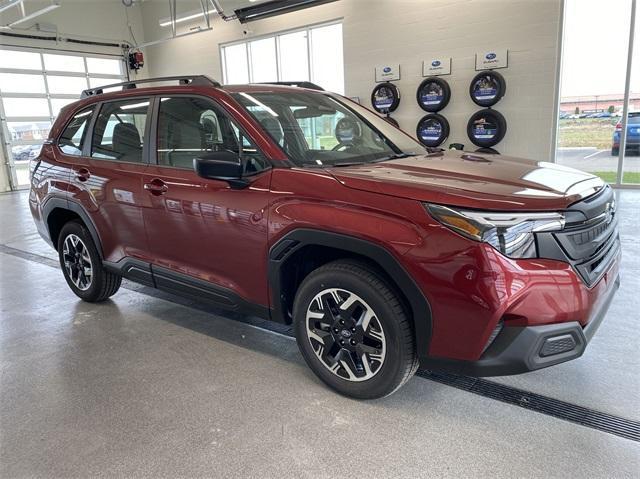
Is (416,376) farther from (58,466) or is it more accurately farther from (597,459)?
(58,466)

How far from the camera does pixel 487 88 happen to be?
825 cm

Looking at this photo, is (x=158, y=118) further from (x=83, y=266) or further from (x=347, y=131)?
(x=83, y=266)

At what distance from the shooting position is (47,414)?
2.18 m

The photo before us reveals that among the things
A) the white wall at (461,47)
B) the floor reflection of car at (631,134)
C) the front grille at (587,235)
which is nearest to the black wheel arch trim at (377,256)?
the front grille at (587,235)

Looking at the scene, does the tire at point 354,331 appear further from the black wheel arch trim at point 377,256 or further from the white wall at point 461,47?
the white wall at point 461,47

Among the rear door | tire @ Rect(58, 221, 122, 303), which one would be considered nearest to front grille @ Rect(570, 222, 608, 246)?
the rear door

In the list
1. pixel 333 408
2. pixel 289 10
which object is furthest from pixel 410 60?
pixel 333 408

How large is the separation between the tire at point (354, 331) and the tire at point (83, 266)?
6.22 ft

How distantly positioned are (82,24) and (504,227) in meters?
14.9

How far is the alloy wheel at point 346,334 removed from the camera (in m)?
2.06

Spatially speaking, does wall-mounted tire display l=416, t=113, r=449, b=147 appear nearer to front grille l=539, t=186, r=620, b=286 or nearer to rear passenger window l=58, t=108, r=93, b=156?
rear passenger window l=58, t=108, r=93, b=156

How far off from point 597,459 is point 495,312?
697 millimetres

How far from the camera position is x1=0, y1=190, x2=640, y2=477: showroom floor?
5.88 feet

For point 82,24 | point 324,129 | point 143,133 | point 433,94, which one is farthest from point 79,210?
point 82,24
